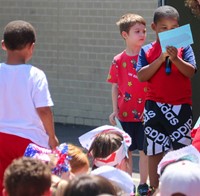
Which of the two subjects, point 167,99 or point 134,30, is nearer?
point 167,99

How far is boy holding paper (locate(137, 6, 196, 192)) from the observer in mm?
6566

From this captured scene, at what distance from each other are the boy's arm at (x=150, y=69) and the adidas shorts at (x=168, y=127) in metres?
0.27

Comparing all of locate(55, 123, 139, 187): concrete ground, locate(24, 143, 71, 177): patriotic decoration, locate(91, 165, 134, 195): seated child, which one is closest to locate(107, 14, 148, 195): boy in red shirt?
locate(24, 143, 71, 177): patriotic decoration

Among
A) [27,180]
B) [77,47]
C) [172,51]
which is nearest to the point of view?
[27,180]

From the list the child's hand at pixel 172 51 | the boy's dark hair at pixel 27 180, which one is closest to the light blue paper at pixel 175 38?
the child's hand at pixel 172 51

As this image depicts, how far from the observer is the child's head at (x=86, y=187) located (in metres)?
3.48

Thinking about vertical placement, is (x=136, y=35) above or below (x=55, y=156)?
above

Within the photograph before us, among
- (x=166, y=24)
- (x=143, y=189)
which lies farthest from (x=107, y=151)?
(x=143, y=189)

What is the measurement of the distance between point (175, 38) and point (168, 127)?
2.69ft

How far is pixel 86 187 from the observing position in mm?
3490

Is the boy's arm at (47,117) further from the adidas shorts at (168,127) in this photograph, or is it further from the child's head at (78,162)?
the adidas shorts at (168,127)

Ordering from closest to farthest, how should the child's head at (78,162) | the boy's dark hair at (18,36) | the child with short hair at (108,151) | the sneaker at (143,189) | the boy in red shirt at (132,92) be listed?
the child's head at (78,162) → the child with short hair at (108,151) → the boy's dark hair at (18,36) → the sneaker at (143,189) → the boy in red shirt at (132,92)

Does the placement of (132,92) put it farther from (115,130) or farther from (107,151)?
(107,151)

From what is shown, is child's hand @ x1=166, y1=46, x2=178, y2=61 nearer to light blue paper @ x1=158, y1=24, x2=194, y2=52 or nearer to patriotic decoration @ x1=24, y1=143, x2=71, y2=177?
light blue paper @ x1=158, y1=24, x2=194, y2=52
